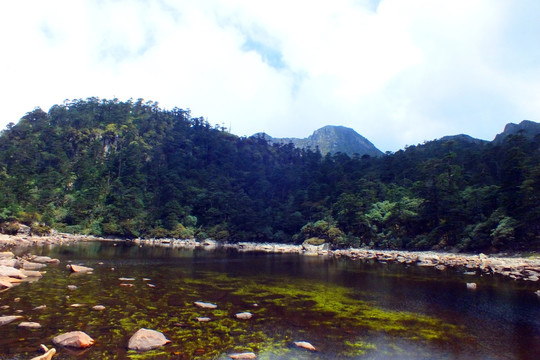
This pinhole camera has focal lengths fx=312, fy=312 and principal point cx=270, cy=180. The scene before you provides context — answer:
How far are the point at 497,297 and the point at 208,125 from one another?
487 feet

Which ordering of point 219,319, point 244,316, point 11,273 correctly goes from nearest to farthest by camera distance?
point 219,319 < point 244,316 < point 11,273

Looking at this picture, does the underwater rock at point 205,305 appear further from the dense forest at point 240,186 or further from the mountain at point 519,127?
the mountain at point 519,127

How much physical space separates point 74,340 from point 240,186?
109746 mm

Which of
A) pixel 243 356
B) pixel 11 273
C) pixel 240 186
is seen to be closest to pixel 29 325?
pixel 243 356

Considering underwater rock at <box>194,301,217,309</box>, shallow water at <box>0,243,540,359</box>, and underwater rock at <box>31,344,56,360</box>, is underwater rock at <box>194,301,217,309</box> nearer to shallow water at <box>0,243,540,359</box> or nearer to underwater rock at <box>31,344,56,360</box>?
shallow water at <box>0,243,540,359</box>

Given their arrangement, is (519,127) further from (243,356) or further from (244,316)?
(243,356)

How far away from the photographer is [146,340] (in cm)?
961

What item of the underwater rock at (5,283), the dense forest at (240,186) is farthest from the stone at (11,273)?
the dense forest at (240,186)

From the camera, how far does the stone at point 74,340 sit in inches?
358

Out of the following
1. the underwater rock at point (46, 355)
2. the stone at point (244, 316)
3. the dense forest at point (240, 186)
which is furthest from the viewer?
the dense forest at point (240, 186)

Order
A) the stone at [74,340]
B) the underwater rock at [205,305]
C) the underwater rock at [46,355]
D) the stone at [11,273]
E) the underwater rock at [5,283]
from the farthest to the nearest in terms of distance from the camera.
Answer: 1. the stone at [11,273]
2. the underwater rock at [5,283]
3. the underwater rock at [205,305]
4. the stone at [74,340]
5. the underwater rock at [46,355]

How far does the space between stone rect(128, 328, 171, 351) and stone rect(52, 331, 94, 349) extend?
47.5 inches

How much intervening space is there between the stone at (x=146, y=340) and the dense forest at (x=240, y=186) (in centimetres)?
4550

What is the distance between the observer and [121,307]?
1383 centimetres
